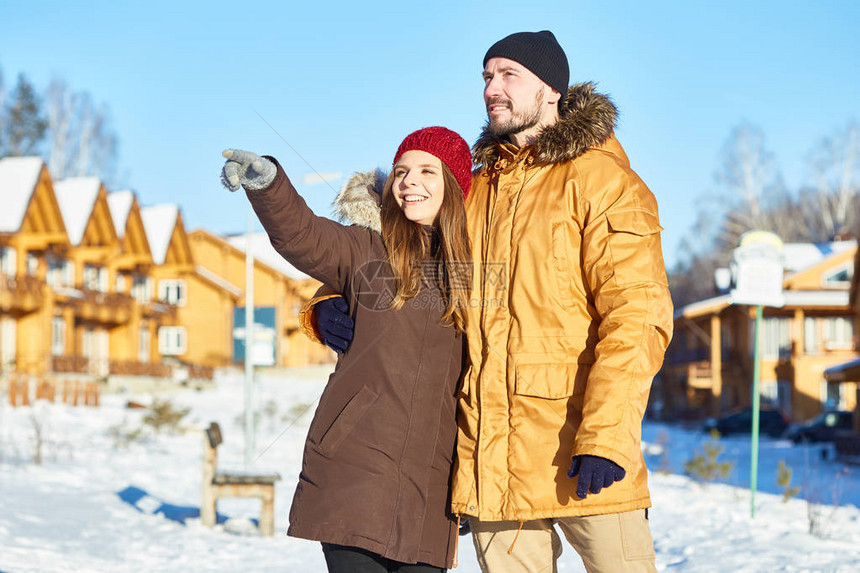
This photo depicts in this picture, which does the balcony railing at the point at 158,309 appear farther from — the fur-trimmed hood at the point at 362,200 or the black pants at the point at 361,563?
the black pants at the point at 361,563

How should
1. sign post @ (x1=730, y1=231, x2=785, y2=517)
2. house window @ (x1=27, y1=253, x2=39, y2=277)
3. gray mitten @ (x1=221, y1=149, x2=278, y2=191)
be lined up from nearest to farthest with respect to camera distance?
gray mitten @ (x1=221, y1=149, x2=278, y2=191) → sign post @ (x1=730, y1=231, x2=785, y2=517) → house window @ (x1=27, y1=253, x2=39, y2=277)

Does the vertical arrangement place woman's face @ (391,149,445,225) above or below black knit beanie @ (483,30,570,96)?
below

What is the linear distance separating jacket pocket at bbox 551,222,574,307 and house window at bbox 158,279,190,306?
1692 inches

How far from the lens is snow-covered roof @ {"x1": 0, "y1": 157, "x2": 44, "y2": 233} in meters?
29.9

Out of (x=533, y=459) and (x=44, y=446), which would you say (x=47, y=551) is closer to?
(x=533, y=459)

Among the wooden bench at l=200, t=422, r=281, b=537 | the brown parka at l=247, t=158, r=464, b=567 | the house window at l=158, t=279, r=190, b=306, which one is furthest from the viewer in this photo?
the house window at l=158, t=279, r=190, b=306

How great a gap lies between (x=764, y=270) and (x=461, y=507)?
30.3 feet

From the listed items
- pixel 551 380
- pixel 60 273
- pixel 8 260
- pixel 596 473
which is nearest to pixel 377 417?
pixel 551 380

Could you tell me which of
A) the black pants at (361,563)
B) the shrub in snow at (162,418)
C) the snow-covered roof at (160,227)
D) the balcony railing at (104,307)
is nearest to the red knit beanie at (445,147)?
the black pants at (361,563)

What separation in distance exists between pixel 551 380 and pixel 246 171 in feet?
3.93

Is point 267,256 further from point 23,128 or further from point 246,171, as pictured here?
point 246,171

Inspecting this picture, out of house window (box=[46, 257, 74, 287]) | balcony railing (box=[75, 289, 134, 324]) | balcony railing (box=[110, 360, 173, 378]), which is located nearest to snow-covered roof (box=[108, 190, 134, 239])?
balcony railing (box=[75, 289, 134, 324])

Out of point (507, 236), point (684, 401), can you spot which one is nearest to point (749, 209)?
point (684, 401)

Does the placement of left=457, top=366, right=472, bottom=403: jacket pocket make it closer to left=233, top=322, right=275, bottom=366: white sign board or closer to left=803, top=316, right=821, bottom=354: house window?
left=233, top=322, right=275, bottom=366: white sign board
